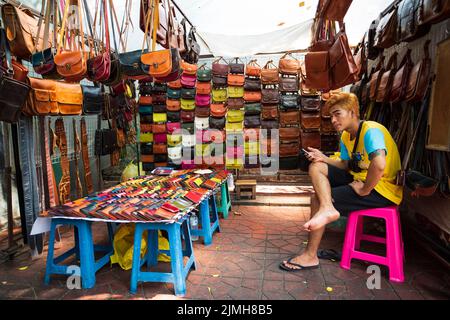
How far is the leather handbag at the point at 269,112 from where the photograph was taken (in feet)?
21.9

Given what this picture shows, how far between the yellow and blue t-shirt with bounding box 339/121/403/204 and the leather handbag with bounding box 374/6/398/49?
59.3 inches

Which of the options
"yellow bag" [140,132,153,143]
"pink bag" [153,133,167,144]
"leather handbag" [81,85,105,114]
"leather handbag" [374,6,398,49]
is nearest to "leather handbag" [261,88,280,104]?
"pink bag" [153,133,167,144]

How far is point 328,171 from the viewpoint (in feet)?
11.0

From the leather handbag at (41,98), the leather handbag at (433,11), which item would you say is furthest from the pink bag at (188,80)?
the leather handbag at (433,11)

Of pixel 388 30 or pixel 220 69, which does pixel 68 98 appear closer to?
pixel 220 69

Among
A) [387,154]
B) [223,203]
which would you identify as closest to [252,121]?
[223,203]

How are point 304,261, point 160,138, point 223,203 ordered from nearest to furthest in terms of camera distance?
point 304,261 < point 223,203 < point 160,138

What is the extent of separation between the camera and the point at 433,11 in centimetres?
273

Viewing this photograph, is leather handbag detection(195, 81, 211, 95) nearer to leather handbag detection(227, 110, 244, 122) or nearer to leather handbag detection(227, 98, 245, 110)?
leather handbag detection(227, 98, 245, 110)

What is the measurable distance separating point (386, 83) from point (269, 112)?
3.08 meters

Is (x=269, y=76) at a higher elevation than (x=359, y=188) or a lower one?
higher

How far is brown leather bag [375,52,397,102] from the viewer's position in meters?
3.70

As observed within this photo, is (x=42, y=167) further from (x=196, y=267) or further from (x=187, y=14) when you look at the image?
(x=187, y=14)

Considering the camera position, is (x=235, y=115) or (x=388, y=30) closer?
(x=388, y=30)
